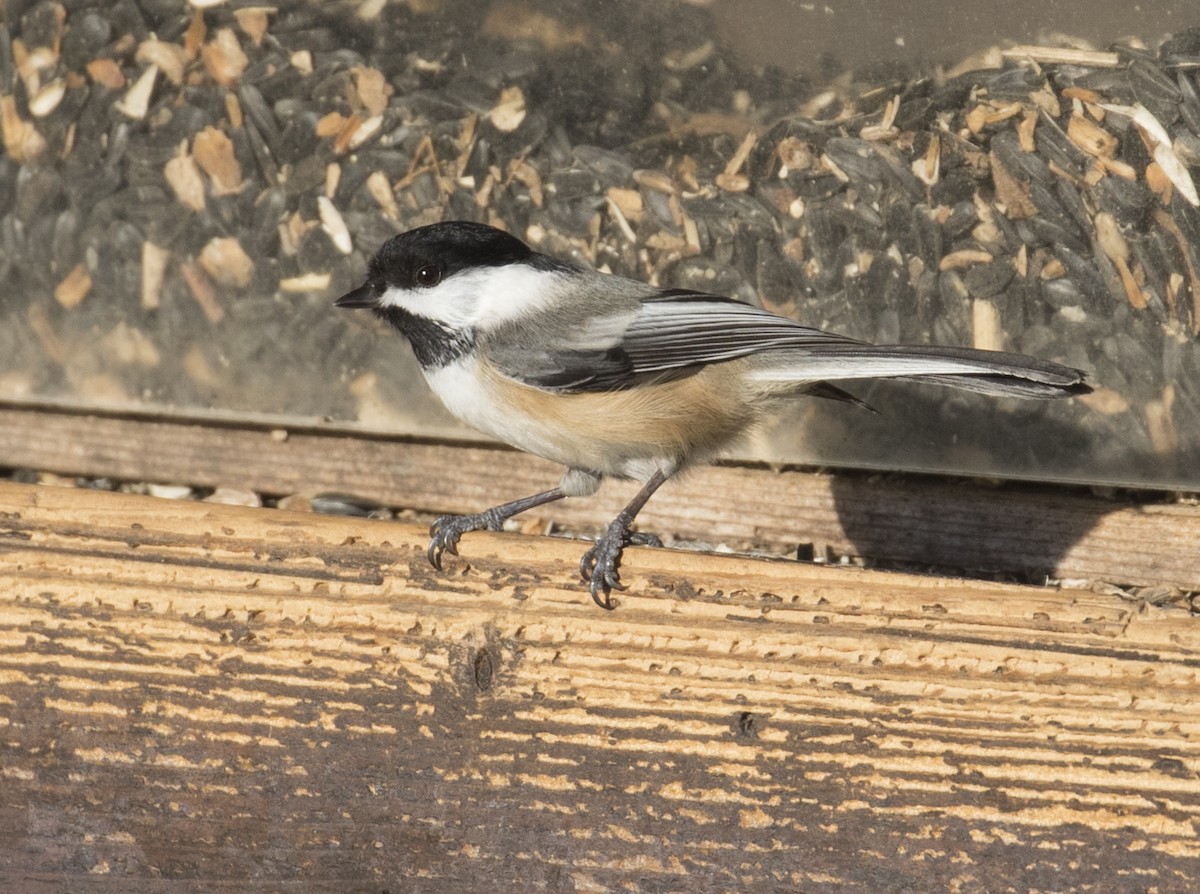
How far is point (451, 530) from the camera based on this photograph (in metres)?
1.58

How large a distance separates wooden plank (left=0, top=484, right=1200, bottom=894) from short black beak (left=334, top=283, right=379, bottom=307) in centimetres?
34

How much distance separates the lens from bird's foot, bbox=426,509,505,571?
58.7 inches

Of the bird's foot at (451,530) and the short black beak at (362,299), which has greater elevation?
the short black beak at (362,299)

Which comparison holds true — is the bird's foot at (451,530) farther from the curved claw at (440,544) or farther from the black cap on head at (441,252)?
the black cap on head at (441,252)

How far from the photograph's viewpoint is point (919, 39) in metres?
1.67

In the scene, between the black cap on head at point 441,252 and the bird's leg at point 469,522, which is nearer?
the bird's leg at point 469,522

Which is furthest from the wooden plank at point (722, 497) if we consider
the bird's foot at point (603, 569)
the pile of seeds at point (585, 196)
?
the bird's foot at point (603, 569)

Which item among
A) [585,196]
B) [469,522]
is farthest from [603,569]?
[585,196]

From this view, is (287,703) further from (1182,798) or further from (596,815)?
(1182,798)

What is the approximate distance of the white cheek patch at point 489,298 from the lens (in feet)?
5.85

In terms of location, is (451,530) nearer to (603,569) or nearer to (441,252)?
(603,569)

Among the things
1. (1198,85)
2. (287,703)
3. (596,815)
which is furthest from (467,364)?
(1198,85)

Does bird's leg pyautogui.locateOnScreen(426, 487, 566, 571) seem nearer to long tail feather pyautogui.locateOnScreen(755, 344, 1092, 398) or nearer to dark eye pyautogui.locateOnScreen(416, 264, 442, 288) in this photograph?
dark eye pyautogui.locateOnScreen(416, 264, 442, 288)

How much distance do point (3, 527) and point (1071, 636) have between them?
1234mm
